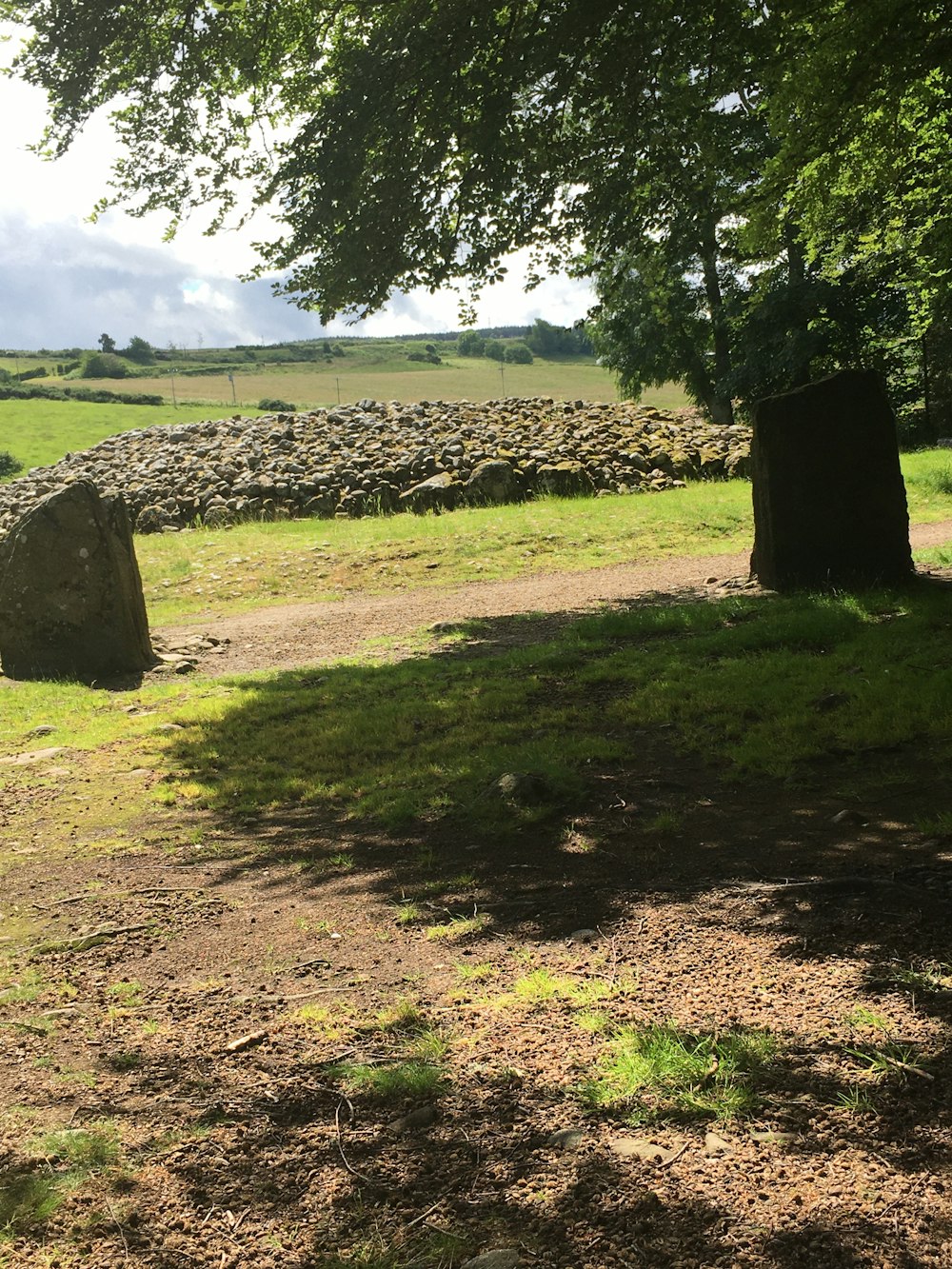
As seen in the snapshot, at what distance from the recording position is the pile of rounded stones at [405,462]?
21609 millimetres

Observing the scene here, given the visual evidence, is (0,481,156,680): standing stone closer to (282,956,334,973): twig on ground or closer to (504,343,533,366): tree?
(282,956,334,973): twig on ground

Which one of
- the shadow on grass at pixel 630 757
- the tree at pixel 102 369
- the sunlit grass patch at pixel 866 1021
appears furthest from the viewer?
the tree at pixel 102 369

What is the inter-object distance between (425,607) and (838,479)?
19.3 ft

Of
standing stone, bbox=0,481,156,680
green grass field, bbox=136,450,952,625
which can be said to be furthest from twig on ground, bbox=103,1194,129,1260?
green grass field, bbox=136,450,952,625

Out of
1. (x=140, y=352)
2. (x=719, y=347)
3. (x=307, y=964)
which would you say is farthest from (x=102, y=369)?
(x=307, y=964)

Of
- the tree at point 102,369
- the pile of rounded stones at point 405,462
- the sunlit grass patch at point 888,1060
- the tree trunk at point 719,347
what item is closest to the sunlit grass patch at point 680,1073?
the sunlit grass patch at point 888,1060

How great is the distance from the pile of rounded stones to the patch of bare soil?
16.1 meters

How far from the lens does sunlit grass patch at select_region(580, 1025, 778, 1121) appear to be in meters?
2.89

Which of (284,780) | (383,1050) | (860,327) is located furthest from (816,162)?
(860,327)

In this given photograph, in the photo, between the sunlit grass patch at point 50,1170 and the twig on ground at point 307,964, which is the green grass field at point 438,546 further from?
the sunlit grass patch at point 50,1170

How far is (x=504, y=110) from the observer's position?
9531 mm

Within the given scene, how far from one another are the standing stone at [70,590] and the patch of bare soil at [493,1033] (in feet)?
16.8

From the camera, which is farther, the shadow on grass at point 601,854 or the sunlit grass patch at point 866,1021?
the sunlit grass patch at point 866,1021

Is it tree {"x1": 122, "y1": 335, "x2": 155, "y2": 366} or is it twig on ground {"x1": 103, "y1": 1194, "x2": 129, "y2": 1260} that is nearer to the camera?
twig on ground {"x1": 103, "y1": 1194, "x2": 129, "y2": 1260}
